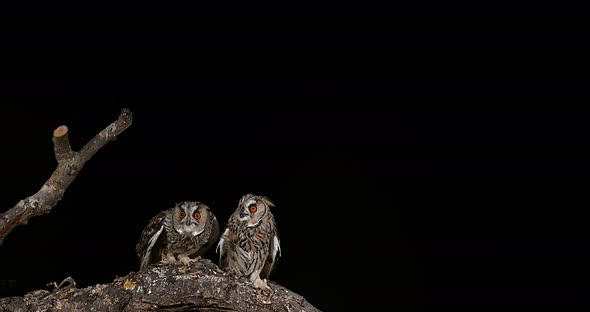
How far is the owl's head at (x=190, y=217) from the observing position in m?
2.93

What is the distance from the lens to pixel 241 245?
3.15 m

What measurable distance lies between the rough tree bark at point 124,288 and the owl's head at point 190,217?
0.82ft

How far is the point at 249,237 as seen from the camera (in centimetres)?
315

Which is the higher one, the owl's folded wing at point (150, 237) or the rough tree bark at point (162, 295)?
the owl's folded wing at point (150, 237)

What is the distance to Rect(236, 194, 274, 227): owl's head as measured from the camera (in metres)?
3.10

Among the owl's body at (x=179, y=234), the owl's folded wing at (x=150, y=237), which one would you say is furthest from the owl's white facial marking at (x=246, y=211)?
the owl's folded wing at (x=150, y=237)

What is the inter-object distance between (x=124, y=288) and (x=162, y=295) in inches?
5.5

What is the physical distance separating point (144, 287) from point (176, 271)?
0.13 meters

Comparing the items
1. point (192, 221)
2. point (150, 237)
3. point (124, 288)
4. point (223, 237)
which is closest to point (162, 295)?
point (124, 288)

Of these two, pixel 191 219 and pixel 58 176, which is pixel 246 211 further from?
pixel 58 176

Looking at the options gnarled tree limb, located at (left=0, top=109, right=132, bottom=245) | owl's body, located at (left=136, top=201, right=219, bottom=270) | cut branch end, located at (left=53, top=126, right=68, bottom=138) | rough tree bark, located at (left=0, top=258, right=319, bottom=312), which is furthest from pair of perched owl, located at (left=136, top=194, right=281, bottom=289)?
cut branch end, located at (left=53, top=126, right=68, bottom=138)

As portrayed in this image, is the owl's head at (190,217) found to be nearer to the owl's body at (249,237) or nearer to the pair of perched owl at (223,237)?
the pair of perched owl at (223,237)

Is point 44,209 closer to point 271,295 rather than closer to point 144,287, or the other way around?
point 144,287

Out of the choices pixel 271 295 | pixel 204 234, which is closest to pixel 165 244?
pixel 204 234
